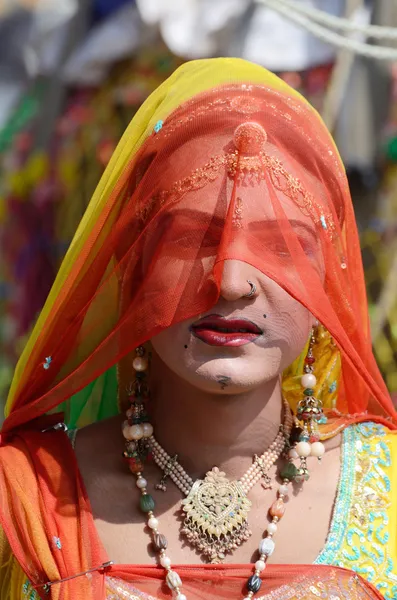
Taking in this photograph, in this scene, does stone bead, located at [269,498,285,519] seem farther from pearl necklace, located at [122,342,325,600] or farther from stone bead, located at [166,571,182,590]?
stone bead, located at [166,571,182,590]

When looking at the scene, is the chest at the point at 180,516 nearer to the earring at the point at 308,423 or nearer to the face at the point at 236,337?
the earring at the point at 308,423

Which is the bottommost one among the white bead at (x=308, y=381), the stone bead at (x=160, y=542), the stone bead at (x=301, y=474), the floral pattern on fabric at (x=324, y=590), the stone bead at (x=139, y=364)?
the floral pattern on fabric at (x=324, y=590)

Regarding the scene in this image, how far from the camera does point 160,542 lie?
2004 millimetres

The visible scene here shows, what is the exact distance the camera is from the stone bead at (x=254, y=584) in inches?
76.0

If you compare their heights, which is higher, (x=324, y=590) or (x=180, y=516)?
(x=180, y=516)

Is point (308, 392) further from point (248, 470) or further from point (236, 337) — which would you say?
point (236, 337)

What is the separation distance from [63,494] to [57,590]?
23cm

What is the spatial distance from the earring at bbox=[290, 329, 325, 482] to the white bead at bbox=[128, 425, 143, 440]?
354 mm

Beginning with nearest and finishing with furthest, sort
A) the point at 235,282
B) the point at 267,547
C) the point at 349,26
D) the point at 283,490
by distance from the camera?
1. the point at 235,282
2. the point at 267,547
3. the point at 283,490
4. the point at 349,26

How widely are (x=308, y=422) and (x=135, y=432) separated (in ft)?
1.32

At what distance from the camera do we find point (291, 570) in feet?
6.39

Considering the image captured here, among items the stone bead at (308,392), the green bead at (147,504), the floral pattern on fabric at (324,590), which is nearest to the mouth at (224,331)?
the stone bead at (308,392)

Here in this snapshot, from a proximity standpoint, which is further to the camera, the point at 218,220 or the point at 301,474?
the point at 301,474

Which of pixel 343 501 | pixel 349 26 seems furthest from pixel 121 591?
pixel 349 26
